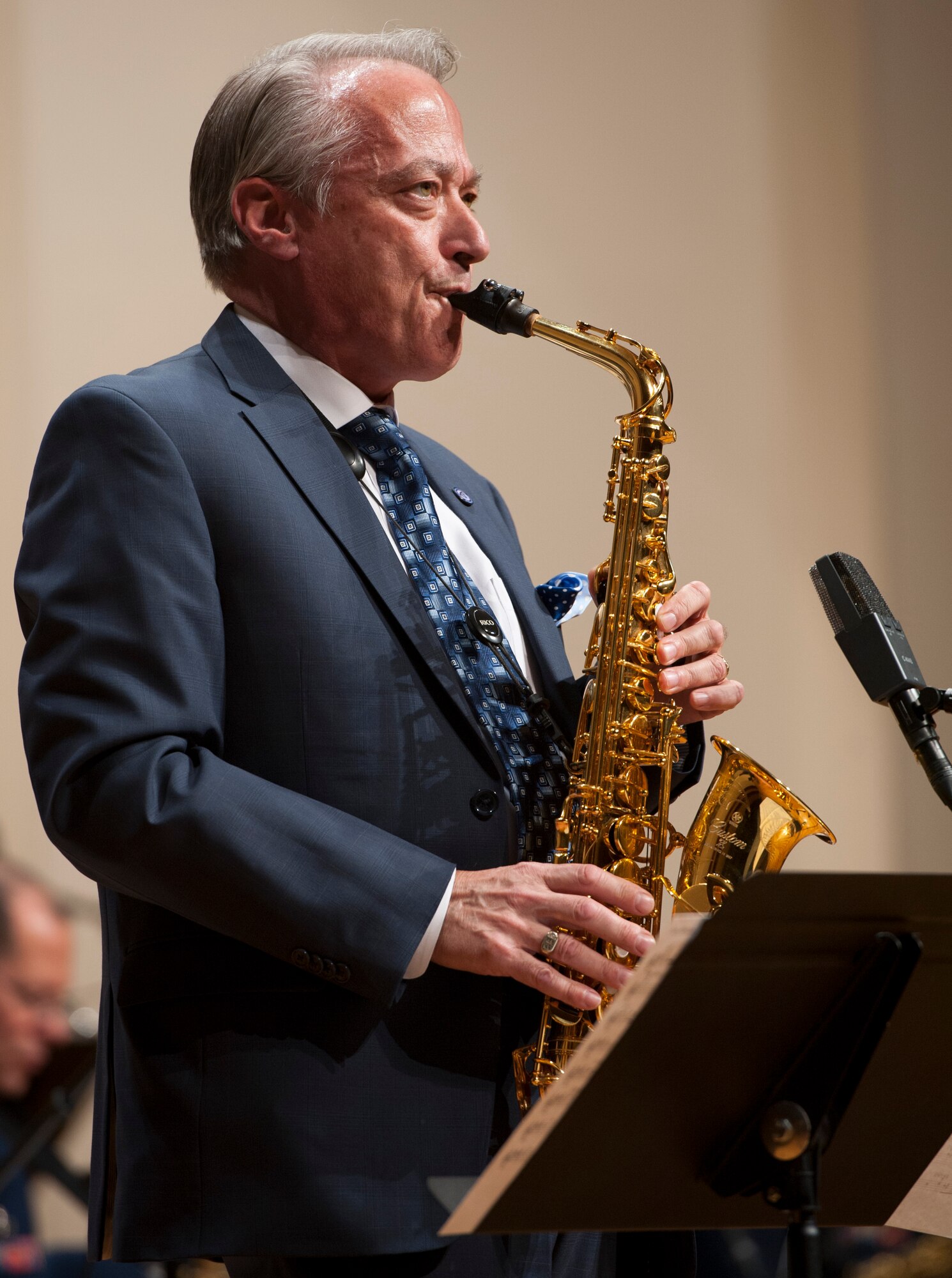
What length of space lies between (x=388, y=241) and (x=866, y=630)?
84 cm

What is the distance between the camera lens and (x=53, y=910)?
2834 millimetres

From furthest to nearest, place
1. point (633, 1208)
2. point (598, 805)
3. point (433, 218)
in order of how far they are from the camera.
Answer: point (433, 218)
point (598, 805)
point (633, 1208)

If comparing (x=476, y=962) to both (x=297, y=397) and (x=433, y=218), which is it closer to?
(x=297, y=397)

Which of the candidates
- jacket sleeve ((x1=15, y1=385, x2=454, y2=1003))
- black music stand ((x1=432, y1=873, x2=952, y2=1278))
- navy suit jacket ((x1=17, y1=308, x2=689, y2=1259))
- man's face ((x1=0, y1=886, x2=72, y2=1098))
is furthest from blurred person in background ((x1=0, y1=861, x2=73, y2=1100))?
black music stand ((x1=432, y1=873, x2=952, y2=1278))

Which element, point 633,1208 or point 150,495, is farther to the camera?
point 150,495

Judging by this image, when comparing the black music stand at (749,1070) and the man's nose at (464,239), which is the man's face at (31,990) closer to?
the man's nose at (464,239)

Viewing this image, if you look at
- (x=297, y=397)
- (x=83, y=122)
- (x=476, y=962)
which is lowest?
(x=476, y=962)

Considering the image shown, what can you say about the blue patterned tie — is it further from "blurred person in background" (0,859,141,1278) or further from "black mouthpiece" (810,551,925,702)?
"blurred person in background" (0,859,141,1278)

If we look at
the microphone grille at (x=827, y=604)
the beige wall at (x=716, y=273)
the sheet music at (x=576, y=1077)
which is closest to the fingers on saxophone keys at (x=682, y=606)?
the microphone grille at (x=827, y=604)

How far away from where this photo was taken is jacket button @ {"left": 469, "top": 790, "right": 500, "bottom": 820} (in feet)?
5.48

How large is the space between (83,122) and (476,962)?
7.07 feet

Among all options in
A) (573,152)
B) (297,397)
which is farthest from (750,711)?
(297,397)

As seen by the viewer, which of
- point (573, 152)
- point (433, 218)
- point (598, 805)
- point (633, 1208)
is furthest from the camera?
point (573, 152)

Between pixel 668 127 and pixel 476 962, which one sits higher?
pixel 668 127
